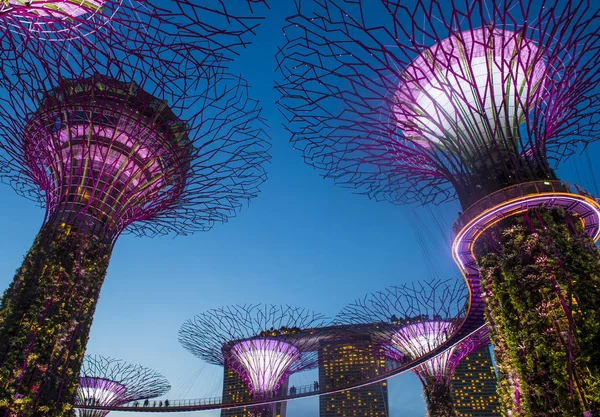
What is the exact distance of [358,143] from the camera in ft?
48.1

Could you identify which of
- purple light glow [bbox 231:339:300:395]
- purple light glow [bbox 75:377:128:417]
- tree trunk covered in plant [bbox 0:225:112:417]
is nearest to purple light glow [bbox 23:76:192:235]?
tree trunk covered in plant [bbox 0:225:112:417]

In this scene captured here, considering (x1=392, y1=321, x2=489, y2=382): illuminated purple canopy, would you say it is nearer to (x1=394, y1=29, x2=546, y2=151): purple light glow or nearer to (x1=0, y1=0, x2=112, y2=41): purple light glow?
(x1=394, y1=29, x2=546, y2=151): purple light glow

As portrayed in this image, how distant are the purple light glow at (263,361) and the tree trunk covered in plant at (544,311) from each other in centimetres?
1764

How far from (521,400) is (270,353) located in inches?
743

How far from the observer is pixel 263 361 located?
26.6m

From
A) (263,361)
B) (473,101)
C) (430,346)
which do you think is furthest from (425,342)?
(473,101)

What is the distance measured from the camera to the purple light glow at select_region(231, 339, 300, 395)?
26.3 m

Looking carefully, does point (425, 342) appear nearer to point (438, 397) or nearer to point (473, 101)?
point (438, 397)

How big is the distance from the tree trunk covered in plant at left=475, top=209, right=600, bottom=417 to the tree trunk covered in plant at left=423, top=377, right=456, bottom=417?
44.4ft

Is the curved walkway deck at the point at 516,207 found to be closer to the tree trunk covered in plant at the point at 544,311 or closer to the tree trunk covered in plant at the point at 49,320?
the tree trunk covered in plant at the point at 544,311

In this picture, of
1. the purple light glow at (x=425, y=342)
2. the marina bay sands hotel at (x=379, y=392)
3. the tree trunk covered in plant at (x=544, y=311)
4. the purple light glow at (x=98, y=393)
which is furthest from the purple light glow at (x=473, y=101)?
the marina bay sands hotel at (x=379, y=392)

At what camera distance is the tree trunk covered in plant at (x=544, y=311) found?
8.98 m

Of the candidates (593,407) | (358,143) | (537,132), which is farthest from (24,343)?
(537,132)

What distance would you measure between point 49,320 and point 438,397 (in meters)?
20.6
